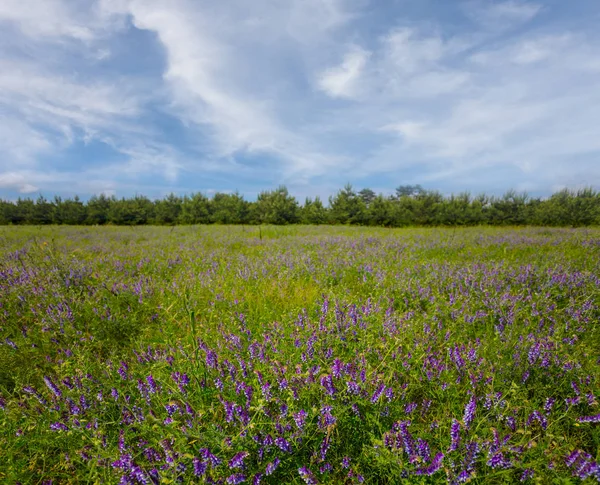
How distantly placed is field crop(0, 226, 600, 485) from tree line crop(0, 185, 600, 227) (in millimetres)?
28445

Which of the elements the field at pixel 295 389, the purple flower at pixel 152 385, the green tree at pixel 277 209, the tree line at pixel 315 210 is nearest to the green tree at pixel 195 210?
the tree line at pixel 315 210

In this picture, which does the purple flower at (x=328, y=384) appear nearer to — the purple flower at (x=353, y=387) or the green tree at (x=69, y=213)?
the purple flower at (x=353, y=387)

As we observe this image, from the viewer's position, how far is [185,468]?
4.47 ft

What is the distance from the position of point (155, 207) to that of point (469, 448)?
40.7m

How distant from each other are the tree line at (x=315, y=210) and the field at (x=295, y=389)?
1120 inches

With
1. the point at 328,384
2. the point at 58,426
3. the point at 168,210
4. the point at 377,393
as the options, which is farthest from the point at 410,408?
the point at 168,210

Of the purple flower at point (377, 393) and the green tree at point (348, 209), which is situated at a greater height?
the green tree at point (348, 209)

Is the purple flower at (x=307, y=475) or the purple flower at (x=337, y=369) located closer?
the purple flower at (x=307, y=475)

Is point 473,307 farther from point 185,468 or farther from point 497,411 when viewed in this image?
point 185,468

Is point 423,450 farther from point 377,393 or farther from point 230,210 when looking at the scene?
point 230,210

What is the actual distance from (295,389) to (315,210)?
32733 mm

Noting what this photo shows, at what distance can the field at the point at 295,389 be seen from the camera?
1.44 metres

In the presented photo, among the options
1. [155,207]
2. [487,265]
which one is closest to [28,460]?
[487,265]

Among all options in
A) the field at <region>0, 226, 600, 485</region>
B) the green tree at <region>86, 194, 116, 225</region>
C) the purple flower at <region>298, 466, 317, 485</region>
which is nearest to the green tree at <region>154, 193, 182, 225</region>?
the green tree at <region>86, 194, 116, 225</region>
